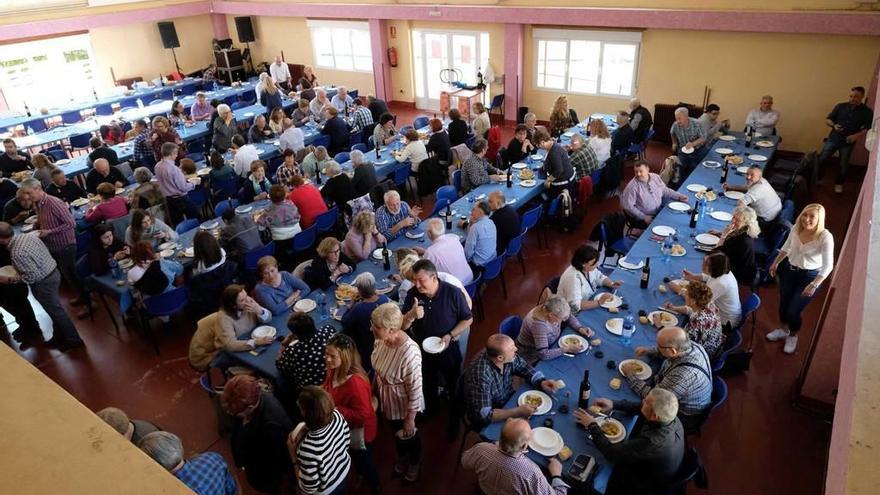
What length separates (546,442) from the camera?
4281 millimetres

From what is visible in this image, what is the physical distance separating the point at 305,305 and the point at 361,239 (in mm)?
1204

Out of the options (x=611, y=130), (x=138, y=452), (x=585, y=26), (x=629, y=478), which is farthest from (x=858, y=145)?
(x=138, y=452)

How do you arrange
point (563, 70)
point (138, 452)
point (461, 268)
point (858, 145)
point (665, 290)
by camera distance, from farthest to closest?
point (563, 70)
point (858, 145)
point (461, 268)
point (665, 290)
point (138, 452)

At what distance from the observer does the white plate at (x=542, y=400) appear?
4.56 meters

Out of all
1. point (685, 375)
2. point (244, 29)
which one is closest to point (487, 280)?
point (685, 375)

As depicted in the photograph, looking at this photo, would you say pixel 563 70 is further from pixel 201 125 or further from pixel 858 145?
pixel 201 125

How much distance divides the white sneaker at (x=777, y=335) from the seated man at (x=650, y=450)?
3475mm

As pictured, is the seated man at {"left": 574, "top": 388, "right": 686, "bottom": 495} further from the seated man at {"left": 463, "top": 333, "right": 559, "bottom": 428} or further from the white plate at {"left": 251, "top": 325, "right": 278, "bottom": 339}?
the white plate at {"left": 251, "top": 325, "right": 278, "bottom": 339}

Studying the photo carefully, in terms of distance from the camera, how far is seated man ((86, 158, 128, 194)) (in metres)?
9.84

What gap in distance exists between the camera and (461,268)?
21.1ft

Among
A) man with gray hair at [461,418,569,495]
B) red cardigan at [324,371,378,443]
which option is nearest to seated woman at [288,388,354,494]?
red cardigan at [324,371,378,443]

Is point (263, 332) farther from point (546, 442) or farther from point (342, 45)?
point (342, 45)

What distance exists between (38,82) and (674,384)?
1987 centimetres

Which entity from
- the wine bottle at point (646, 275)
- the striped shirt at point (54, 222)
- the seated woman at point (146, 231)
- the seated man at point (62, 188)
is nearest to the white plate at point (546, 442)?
the wine bottle at point (646, 275)
